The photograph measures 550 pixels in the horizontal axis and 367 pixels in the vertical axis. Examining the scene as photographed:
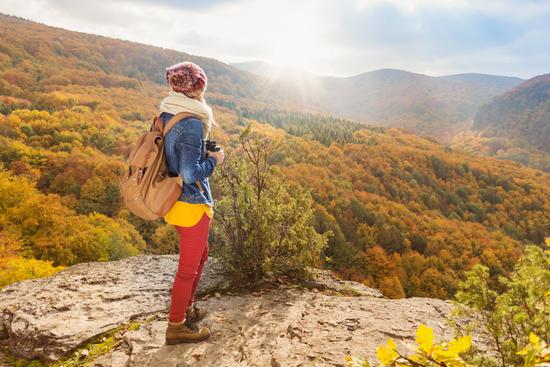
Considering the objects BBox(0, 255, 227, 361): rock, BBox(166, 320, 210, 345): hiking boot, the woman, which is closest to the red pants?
the woman

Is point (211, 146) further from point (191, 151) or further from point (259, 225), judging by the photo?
point (259, 225)

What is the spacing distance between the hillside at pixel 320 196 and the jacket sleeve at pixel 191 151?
5.67 feet

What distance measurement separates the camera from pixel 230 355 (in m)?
2.77

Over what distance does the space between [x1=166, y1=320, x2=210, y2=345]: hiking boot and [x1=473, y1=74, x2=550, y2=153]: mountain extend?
509ft

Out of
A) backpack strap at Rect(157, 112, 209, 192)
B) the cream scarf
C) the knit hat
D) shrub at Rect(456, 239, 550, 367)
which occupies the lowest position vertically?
shrub at Rect(456, 239, 550, 367)

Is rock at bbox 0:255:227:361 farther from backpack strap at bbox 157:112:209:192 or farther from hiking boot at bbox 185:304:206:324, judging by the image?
backpack strap at bbox 157:112:209:192

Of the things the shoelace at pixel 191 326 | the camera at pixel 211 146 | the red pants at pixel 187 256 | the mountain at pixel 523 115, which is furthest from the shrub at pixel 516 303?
the mountain at pixel 523 115

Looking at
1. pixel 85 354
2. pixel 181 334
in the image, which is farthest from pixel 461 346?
pixel 85 354

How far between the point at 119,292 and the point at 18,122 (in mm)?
48073

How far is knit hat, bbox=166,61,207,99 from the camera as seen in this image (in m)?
A: 2.42

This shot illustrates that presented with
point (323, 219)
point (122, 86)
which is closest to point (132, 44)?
point (122, 86)

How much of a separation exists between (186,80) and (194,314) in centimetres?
218

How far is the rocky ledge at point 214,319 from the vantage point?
9.20 feet

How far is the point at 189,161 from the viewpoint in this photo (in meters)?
2.33
